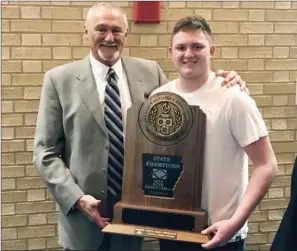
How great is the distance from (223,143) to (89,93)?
570mm

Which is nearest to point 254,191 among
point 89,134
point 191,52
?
point 191,52

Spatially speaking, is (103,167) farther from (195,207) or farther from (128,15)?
(128,15)

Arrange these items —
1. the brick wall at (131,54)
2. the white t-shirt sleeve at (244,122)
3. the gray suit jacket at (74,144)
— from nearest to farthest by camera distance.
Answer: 1. the white t-shirt sleeve at (244,122)
2. the gray suit jacket at (74,144)
3. the brick wall at (131,54)

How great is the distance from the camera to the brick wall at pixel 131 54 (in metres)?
2.67

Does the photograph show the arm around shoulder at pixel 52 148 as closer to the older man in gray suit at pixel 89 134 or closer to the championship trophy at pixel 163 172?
the older man in gray suit at pixel 89 134

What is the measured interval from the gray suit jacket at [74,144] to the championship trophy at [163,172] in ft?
0.54

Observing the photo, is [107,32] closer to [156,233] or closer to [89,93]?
[89,93]

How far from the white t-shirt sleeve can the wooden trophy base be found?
0.97 feet

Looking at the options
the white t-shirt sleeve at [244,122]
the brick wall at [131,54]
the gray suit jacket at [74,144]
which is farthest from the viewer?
the brick wall at [131,54]

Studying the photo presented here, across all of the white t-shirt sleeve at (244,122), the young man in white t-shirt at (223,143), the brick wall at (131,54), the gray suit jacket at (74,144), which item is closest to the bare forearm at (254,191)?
the young man in white t-shirt at (223,143)

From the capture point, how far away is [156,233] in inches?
63.1

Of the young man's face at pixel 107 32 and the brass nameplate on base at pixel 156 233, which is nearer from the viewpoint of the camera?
the brass nameplate on base at pixel 156 233

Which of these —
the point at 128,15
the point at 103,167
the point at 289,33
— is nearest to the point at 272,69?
the point at 289,33

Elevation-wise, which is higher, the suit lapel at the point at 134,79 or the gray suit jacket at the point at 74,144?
the suit lapel at the point at 134,79
